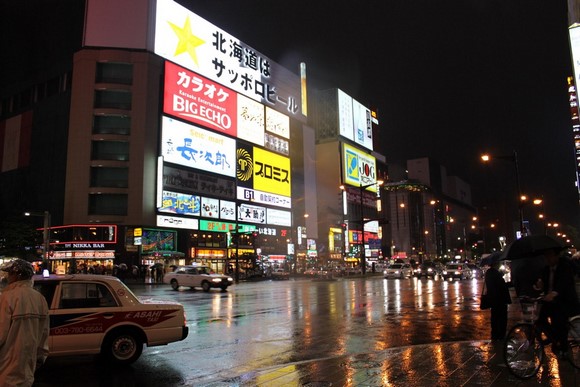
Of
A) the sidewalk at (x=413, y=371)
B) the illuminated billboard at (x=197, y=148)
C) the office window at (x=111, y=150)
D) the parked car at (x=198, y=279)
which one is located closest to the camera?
the sidewalk at (x=413, y=371)

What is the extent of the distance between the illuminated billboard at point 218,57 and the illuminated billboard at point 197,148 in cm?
812

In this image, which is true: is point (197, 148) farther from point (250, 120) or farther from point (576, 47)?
point (576, 47)

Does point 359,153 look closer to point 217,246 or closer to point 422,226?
point 217,246

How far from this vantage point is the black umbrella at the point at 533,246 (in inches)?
→ 278

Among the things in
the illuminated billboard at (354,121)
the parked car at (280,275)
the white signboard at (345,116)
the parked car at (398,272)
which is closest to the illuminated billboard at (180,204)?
the parked car at (280,275)

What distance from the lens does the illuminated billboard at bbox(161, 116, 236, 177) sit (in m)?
57.0

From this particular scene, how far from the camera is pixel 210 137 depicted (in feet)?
207

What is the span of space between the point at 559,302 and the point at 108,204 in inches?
2058

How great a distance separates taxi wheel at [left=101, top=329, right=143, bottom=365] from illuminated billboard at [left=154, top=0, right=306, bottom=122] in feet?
176

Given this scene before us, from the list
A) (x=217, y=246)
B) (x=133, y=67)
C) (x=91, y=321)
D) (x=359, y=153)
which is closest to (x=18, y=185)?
(x=133, y=67)

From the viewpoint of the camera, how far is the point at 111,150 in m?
54.0

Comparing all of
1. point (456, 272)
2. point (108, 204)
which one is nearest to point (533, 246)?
point (456, 272)

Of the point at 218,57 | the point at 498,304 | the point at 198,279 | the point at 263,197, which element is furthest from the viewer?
the point at 263,197

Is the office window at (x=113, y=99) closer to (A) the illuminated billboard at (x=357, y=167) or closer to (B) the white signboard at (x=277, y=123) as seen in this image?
(B) the white signboard at (x=277, y=123)
